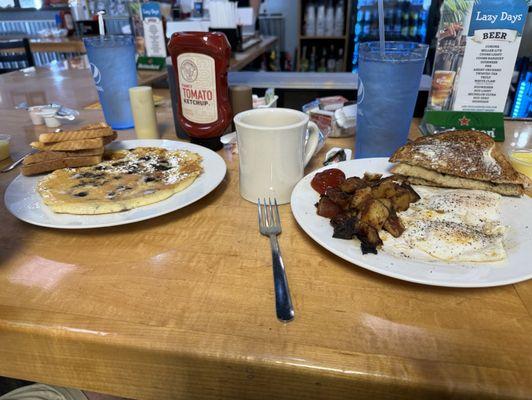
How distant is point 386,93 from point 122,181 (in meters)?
0.69

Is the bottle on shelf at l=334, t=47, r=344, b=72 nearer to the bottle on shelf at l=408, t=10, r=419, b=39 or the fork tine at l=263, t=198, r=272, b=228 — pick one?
the bottle on shelf at l=408, t=10, r=419, b=39

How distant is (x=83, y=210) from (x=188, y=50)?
51cm

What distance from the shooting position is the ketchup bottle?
99cm

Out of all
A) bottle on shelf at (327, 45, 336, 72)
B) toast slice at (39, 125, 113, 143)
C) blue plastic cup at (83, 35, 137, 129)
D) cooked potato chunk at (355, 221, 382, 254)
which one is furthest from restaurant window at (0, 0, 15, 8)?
cooked potato chunk at (355, 221, 382, 254)

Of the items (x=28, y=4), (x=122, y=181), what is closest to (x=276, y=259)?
(x=122, y=181)

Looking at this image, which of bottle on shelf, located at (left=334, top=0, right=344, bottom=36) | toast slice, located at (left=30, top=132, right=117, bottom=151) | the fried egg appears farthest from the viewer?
bottle on shelf, located at (left=334, top=0, right=344, bottom=36)

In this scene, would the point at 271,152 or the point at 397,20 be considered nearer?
the point at 271,152

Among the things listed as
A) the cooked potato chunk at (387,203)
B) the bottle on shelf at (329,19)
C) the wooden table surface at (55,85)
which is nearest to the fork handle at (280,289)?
the cooked potato chunk at (387,203)

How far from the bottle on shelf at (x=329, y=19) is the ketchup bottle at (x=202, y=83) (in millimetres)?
4555

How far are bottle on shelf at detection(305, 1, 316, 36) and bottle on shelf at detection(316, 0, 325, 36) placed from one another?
A: 0.16ft

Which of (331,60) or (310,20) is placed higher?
(310,20)

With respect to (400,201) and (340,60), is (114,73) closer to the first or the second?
(400,201)

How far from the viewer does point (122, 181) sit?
2.91 feet

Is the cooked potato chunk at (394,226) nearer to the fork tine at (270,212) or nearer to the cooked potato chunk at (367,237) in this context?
the cooked potato chunk at (367,237)
